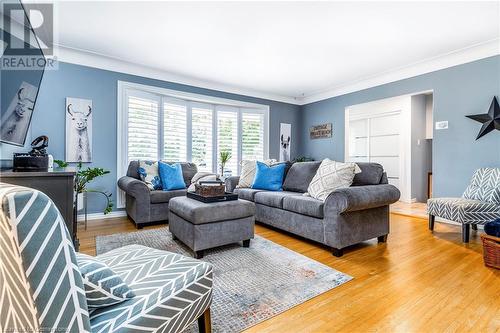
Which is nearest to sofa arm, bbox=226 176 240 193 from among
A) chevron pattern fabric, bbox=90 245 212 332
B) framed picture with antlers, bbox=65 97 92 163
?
framed picture with antlers, bbox=65 97 92 163

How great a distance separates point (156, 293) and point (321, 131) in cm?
527

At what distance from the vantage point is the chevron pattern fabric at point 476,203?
273 centimetres

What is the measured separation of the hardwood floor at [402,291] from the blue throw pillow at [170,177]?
117cm

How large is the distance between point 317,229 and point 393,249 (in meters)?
0.84

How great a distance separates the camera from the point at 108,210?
3.58 meters

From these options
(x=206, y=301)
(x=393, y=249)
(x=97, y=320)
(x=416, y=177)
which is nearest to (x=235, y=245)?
(x=206, y=301)

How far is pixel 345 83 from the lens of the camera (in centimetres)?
493

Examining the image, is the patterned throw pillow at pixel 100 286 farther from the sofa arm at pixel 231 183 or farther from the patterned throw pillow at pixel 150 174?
the sofa arm at pixel 231 183

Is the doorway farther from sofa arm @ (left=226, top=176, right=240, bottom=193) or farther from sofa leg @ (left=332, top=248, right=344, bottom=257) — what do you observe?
sofa leg @ (left=332, top=248, right=344, bottom=257)

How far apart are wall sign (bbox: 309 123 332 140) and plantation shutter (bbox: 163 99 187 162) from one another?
9.83 feet

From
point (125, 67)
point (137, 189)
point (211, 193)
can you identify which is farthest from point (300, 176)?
point (125, 67)

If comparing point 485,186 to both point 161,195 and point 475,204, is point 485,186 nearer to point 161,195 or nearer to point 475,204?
point 475,204

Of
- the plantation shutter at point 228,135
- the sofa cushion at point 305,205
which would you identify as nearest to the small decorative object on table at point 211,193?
the sofa cushion at point 305,205

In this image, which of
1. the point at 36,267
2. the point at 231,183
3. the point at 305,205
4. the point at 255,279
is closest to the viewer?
the point at 36,267
